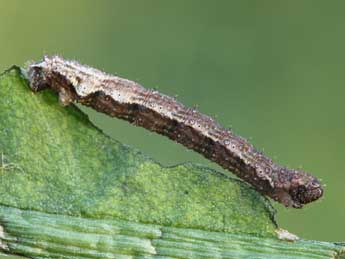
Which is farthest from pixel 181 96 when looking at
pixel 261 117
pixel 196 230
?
pixel 196 230

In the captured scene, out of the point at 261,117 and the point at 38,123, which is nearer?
the point at 38,123

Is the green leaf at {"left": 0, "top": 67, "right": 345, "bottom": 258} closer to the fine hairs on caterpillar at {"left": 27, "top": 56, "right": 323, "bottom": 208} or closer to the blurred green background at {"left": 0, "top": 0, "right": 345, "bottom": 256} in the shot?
the fine hairs on caterpillar at {"left": 27, "top": 56, "right": 323, "bottom": 208}

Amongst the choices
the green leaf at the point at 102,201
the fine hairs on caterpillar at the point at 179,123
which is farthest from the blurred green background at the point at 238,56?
the green leaf at the point at 102,201

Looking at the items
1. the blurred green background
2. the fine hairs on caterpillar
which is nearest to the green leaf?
the fine hairs on caterpillar

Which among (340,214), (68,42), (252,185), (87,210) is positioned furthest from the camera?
(68,42)

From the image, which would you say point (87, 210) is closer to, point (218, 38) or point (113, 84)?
point (113, 84)

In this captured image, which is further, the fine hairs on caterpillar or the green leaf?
the fine hairs on caterpillar

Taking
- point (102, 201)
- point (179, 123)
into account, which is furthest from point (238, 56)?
point (102, 201)
